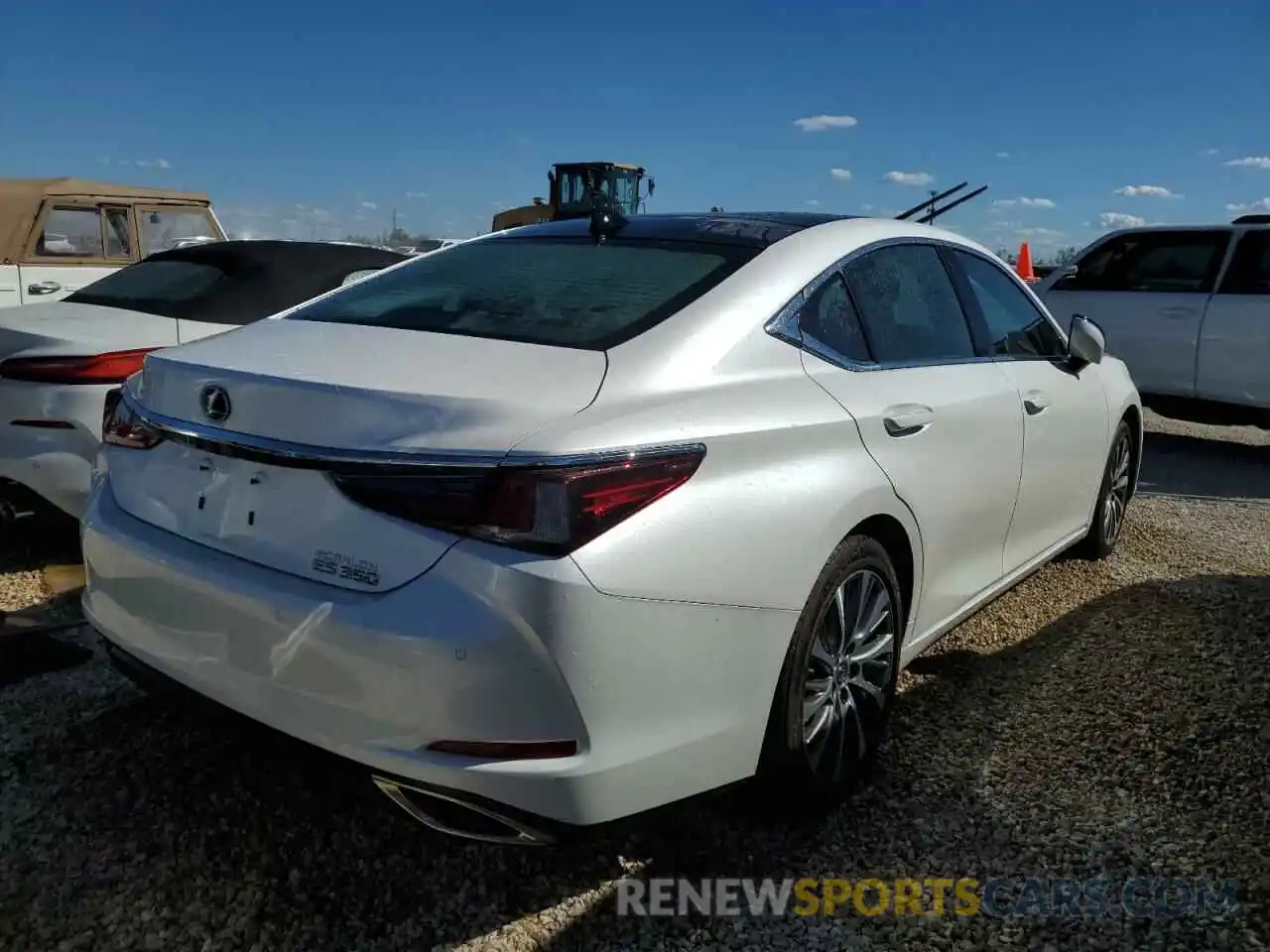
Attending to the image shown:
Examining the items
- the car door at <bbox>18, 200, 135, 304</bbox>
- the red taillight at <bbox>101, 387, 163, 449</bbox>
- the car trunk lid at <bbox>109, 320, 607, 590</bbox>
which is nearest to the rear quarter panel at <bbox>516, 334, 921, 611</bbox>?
the car trunk lid at <bbox>109, 320, 607, 590</bbox>

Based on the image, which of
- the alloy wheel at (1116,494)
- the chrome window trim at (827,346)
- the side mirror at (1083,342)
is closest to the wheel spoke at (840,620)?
the chrome window trim at (827,346)

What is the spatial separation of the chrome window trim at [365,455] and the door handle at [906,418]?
0.77 m

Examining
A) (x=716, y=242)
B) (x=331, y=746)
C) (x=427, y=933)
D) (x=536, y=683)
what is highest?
(x=716, y=242)

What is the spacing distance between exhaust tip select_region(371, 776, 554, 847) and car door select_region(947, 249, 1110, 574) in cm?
215

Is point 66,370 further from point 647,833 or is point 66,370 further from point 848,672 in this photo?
point 848,672

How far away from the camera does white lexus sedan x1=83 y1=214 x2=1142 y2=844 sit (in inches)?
70.6

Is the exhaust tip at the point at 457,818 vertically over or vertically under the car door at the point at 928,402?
under

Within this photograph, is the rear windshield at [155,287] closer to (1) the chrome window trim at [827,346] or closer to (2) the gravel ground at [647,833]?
(2) the gravel ground at [647,833]

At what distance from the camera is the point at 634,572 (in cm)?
183

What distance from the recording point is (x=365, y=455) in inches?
72.6

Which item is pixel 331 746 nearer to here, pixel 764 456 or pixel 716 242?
pixel 764 456

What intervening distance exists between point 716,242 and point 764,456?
0.78 meters

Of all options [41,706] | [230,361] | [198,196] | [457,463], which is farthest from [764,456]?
[198,196]

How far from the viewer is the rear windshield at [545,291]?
231 centimetres
